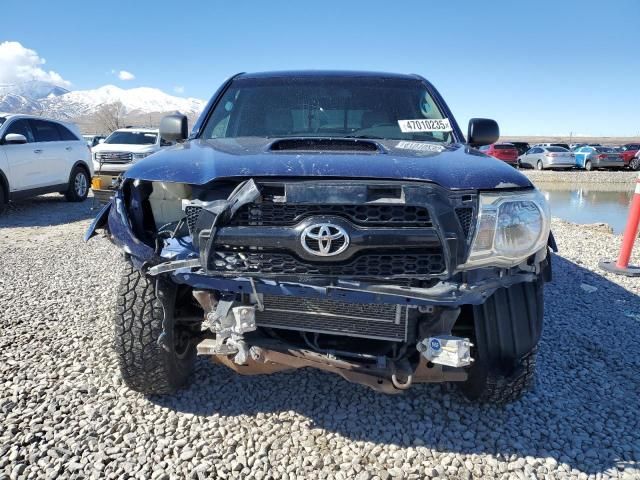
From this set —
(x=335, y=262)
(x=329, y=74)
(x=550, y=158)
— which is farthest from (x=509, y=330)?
(x=550, y=158)

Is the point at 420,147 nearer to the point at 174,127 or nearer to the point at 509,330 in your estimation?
the point at 509,330

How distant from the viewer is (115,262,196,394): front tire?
2490 millimetres

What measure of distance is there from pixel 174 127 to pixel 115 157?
1058 cm

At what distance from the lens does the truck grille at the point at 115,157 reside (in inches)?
511

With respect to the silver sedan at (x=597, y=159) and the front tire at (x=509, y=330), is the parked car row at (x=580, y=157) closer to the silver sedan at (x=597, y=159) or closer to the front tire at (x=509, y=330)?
the silver sedan at (x=597, y=159)

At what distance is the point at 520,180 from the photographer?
2252mm

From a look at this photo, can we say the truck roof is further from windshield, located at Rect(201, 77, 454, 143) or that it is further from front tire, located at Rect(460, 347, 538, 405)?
front tire, located at Rect(460, 347, 538, 405)

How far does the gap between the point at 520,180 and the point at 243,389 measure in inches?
77.2

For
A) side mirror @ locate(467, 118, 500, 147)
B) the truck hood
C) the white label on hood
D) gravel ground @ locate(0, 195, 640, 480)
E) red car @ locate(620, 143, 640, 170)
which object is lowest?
red car @ locate(620, 143, 640, 170)

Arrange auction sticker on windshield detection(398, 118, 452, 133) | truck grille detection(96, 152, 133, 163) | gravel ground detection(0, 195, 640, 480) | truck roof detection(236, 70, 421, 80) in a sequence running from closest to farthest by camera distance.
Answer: gravel ground detection(0, 195, 640, 480)
auction sticker on windshield detection(398, 118, 452, 133)
truck roof detection(236, 70, 421, 80)
truck grille detection(96, 152, 133, 163)

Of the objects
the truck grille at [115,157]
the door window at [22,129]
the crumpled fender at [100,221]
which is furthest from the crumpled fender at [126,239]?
the truck grille at [115,157]

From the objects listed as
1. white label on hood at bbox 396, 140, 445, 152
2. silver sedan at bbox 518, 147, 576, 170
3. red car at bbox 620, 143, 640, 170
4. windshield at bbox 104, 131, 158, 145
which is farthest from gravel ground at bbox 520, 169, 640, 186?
white label on hood at bbox 396, 140, 445, 152

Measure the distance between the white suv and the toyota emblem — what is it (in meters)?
8.43

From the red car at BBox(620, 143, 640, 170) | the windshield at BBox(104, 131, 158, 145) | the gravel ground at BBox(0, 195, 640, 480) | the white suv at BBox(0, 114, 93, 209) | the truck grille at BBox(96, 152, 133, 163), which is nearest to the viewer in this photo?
the gravel ground at BBox(0, 195, 640, 480)
